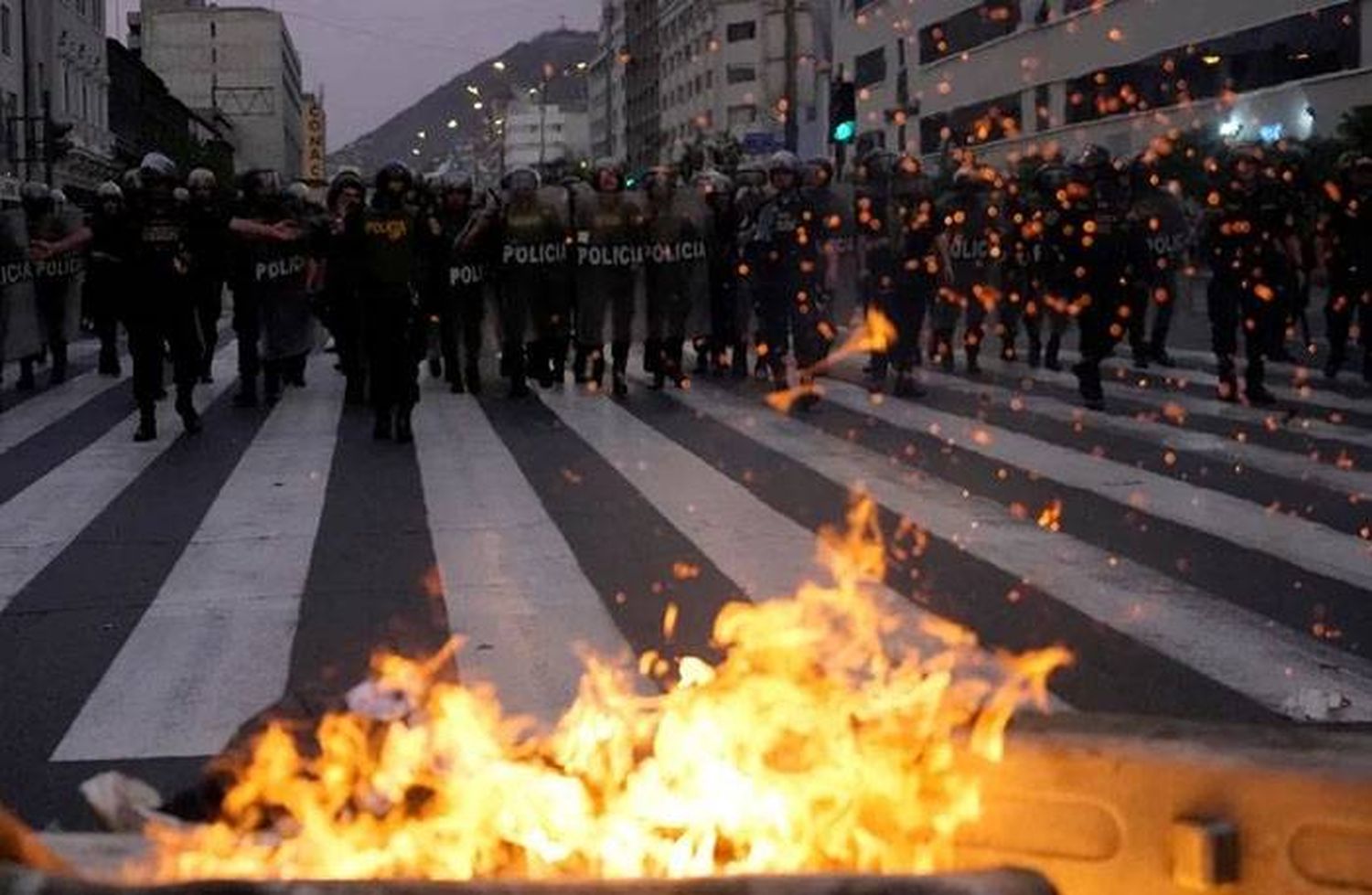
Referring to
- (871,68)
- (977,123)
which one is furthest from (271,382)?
(871,68)

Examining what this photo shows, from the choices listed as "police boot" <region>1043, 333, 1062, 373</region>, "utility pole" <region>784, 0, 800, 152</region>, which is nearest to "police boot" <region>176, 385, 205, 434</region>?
"police boot" <region>1043, 333, 1062, 373</region>

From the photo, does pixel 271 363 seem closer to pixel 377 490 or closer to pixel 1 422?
pixel 1 422

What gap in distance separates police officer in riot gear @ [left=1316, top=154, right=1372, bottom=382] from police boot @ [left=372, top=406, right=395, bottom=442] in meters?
7.35

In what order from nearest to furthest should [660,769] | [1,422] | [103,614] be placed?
1. [660,769]
2. [103,614]
3. [1,422]

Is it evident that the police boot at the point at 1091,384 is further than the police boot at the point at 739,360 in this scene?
No

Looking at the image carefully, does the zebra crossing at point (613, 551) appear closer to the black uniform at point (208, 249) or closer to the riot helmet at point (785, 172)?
the black uniform at point (208, 249)

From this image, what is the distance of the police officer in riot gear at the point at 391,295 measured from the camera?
12555mm

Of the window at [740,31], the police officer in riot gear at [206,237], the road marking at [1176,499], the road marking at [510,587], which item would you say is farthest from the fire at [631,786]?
the window at [740,31]

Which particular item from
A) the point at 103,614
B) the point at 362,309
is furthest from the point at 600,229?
the point at 103,614

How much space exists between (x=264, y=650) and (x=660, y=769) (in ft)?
10.3

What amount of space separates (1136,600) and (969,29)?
198 ft

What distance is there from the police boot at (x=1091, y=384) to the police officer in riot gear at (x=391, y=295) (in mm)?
4709

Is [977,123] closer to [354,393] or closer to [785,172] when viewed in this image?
[785,172]

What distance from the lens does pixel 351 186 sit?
594 inches
